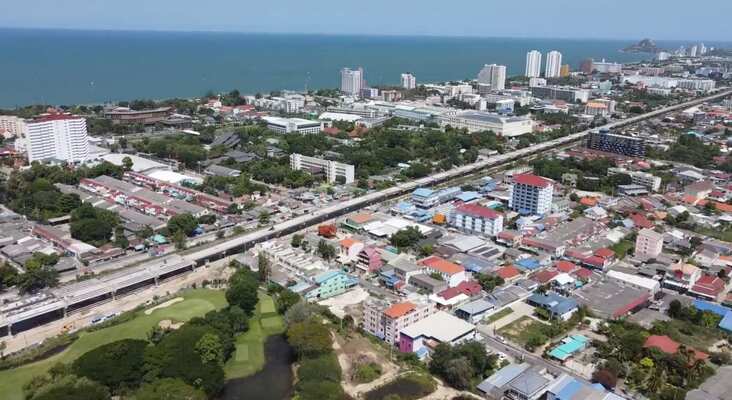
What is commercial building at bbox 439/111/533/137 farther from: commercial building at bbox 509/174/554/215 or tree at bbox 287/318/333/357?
tree at bbox 287/318/333/357

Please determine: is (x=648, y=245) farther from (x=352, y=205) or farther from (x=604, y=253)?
(x=352, y=205)

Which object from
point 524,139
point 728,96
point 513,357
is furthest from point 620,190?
point 728,96

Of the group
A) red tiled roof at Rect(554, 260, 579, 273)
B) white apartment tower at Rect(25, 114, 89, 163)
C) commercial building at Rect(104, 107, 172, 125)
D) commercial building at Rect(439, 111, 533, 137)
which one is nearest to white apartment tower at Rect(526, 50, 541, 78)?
commercial building at Rect(439, 111, 533, 137)

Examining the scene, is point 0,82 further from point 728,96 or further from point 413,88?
point 728,96

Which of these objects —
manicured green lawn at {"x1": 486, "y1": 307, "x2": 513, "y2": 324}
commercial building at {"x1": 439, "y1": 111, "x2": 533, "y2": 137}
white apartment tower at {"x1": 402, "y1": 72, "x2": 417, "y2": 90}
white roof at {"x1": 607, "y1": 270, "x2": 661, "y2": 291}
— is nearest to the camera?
manicured green lawn at {"x1": 486, "y1": 307, "x2": 513, "y2": 324}

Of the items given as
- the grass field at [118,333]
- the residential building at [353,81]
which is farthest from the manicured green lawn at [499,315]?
the residential building at [353,81]

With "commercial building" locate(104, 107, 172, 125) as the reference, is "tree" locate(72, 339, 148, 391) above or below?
below

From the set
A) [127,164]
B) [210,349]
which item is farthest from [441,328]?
[127,164]
